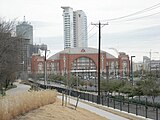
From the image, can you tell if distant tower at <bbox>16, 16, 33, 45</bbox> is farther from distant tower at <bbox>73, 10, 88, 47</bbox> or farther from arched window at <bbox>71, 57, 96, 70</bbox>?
arched window at <bbox>71, 57, 96, 70</bbox>

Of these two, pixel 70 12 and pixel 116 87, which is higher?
pixel 70 12

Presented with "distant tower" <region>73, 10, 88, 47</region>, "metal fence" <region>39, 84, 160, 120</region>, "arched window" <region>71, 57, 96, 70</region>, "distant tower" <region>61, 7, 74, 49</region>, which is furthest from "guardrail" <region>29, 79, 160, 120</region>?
"arched window" <region>71, 57, 96, 70</region>

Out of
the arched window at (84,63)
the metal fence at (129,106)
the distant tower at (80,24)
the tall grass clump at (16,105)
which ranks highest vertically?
the distant tower at (80,24)

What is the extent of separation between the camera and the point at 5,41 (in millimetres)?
25047

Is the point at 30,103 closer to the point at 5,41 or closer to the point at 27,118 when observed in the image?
the point at 27,118

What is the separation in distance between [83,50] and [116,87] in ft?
332

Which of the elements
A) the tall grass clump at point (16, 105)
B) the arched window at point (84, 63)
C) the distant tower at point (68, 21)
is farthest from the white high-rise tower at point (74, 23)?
the arched window at point (84, 63)

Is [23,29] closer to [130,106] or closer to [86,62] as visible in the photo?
[130,106]

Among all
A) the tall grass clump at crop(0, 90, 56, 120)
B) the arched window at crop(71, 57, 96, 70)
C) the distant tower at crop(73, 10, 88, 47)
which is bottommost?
the tall grass clump at crop(0, 90, 56, 120)

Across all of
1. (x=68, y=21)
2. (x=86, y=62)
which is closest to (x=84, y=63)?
(x=86, y=62)

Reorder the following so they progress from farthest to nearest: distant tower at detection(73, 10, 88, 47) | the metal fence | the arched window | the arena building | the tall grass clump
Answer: the arched window, the arena building, distant tower at detection(73, 10, 88, 47), the metal fence, the tall grass clump

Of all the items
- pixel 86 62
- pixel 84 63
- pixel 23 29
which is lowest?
pixel 84 63

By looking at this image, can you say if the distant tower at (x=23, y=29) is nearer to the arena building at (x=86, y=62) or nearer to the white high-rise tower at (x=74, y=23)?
the white high-rise tower at (x=74, y=23)

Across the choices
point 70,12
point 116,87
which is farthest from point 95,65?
point 116,87
